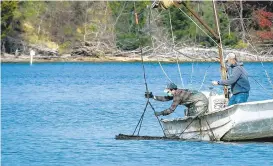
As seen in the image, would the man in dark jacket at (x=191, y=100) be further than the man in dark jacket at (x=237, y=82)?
Yes

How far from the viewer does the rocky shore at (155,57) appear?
254 ft

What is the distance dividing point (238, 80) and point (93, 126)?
8.86m

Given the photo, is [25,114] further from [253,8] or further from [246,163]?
[253,8]

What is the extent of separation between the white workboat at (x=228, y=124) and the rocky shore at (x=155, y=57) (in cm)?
4481

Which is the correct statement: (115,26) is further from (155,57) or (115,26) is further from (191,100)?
(191,100)

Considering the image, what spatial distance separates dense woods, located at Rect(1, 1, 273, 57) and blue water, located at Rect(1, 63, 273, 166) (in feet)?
55.6

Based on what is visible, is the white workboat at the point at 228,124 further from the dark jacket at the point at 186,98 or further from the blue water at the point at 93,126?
the dark jacket at the point at 186,98

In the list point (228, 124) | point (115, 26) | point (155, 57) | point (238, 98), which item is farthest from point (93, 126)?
point (115, 26)

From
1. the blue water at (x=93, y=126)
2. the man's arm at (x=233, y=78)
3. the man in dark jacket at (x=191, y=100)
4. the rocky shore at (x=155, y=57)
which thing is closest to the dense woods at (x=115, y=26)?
the rocky shore at (x=155, y=57)

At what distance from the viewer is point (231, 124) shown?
2400 cm

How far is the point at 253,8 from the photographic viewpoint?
86812 mm

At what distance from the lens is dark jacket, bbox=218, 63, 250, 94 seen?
79.5 ft

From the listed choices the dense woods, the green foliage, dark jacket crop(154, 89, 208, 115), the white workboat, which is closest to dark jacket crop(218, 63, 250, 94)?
the white workboat

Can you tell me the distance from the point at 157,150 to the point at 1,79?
143 feet
